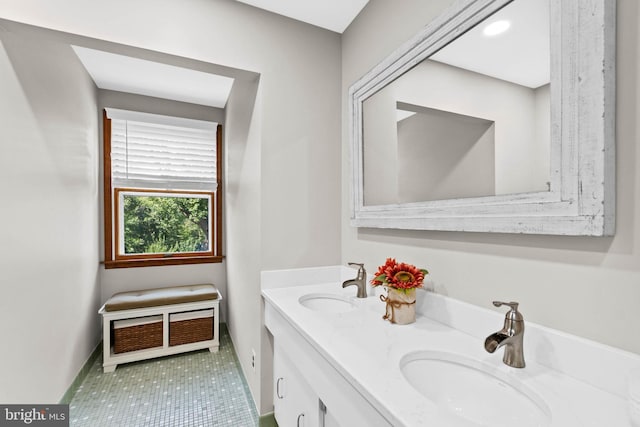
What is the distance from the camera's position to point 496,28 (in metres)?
0.96

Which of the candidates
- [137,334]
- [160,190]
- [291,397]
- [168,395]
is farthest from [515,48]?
[160,190]

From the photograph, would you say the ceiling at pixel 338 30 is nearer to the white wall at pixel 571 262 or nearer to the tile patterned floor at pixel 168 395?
the white wall at pixel 571 262

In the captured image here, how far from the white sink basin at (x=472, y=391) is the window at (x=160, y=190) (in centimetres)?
276

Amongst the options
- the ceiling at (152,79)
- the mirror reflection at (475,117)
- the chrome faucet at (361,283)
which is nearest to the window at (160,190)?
the ceiling at (152,79)

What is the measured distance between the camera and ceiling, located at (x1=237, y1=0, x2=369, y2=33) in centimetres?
162

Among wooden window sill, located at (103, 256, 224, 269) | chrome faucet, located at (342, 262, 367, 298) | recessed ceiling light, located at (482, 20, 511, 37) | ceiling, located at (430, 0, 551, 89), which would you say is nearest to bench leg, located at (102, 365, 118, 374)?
wooden window sill, located at (103, 256, 224, 269)

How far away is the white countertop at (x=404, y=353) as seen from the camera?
2.03 ft

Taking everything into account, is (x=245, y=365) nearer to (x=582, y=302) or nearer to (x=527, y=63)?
(x=582, y=302)

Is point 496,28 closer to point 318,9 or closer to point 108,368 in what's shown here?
point 318,9

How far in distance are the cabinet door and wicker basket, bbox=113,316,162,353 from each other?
56.7 inches

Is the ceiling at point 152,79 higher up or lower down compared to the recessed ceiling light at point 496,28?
higher up

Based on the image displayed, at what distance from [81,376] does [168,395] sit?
2.41ft

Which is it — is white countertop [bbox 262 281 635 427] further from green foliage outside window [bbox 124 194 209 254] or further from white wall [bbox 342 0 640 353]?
green foliage outside window [bbox 124 194 209 254]

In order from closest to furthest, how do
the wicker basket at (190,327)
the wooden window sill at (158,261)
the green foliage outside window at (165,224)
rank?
the wicker basket at (190,327) → the wooden window sill at (158,261) → the green foliage outside window at (165,224)
